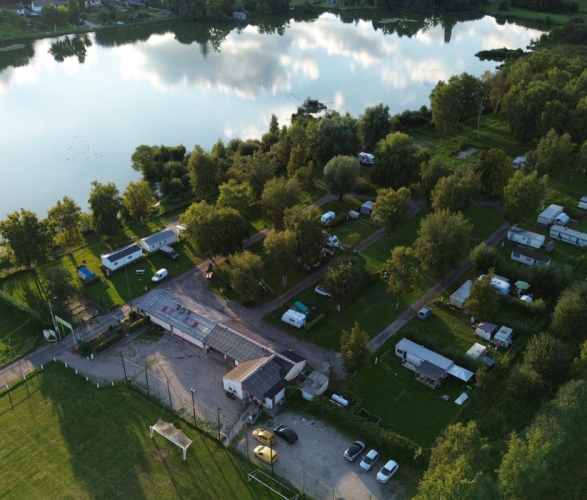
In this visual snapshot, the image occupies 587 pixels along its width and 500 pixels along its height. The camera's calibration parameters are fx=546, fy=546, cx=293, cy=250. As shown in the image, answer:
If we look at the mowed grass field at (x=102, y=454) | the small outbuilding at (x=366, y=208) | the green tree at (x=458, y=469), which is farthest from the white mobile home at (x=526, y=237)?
the mowed grass field at (x=102, y=454)

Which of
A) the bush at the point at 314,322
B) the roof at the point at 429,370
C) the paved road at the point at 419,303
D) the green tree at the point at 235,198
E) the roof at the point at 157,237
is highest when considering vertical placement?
the green tree at the point at 235,198

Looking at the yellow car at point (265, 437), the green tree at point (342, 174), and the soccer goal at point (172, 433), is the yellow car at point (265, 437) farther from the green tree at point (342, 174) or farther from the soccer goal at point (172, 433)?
the green tree at point (342, 174)

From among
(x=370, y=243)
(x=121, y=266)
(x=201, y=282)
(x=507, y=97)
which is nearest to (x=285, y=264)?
(x=201, y=282)

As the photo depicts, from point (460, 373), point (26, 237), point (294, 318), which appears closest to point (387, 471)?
point (460, 373)

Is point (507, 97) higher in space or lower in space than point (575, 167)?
higher

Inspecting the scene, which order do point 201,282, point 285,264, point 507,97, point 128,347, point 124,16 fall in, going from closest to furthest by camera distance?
point 128,347 < point 285,264 < point 201,282 < point 507,97 < point 124,16

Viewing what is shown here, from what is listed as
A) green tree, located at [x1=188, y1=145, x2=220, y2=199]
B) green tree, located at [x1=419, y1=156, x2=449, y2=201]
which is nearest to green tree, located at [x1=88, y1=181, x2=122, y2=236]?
green tree, located at [x1=188, y1=145, x2=220, y2=199]

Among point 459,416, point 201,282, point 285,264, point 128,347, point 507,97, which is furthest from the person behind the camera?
point 507,97

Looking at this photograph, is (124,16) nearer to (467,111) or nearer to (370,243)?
(467,111)
